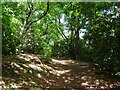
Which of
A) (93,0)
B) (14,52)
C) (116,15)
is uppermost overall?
(93,0)

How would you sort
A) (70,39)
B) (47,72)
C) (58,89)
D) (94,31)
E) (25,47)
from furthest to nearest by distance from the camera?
(70,39)
(25,47)
(47,72)
(94,31)
(58,89)

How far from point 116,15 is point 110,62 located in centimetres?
261

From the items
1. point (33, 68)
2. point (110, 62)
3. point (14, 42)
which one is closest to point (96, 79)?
point (110, 62)

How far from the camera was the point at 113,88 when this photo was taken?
393 inches

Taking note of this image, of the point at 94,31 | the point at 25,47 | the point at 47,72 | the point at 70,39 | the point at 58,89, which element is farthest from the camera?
the point at 70,39

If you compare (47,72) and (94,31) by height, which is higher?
(94,31)

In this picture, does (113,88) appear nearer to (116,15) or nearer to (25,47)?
(116,15)

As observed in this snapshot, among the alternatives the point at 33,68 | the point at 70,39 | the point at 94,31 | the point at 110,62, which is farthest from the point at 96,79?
the point at 70,39

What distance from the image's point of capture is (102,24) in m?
10.6

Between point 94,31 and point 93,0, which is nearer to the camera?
point 93,0

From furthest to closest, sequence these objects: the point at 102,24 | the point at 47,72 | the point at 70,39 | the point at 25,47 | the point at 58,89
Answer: the point at 70,39 < the point at 25,47 < the point at 47,72 < the point at 102,24 < the point at 58,89

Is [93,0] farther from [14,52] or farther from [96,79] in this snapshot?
[14,52]

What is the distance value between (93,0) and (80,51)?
41.0 ft

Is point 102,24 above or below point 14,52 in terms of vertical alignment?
above
